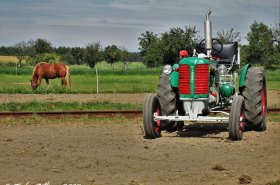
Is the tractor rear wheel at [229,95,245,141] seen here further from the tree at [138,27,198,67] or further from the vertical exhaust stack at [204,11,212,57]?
the tree at [138,27,198,67]

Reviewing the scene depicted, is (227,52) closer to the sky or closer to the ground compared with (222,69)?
closer to the sky

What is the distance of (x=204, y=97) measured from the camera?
11555 mm

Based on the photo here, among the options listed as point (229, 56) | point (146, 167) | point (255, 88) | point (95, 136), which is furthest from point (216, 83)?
point (146, 167)

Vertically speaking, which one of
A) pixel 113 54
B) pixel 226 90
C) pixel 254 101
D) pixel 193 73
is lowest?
pixel 254 101

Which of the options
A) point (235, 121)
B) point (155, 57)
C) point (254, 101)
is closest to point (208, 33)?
point (254, 101)

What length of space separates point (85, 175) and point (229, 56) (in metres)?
7.35

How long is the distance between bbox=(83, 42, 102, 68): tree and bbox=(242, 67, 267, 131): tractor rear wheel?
81.1m

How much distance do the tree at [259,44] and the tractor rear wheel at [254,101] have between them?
74.3 metres

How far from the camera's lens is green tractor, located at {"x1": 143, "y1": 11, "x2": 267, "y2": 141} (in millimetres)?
11508

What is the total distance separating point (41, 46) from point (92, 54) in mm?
10182

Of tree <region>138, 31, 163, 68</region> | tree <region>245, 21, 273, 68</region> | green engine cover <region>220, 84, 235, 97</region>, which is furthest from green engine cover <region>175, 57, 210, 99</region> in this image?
tree <region>245, 21, 273, 68</region>

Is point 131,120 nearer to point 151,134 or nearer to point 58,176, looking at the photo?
point 151,134

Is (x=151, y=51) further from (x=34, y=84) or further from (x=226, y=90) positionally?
(x=226, y=90)

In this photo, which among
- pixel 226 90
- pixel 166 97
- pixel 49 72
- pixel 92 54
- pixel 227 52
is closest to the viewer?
pixel 166 97
